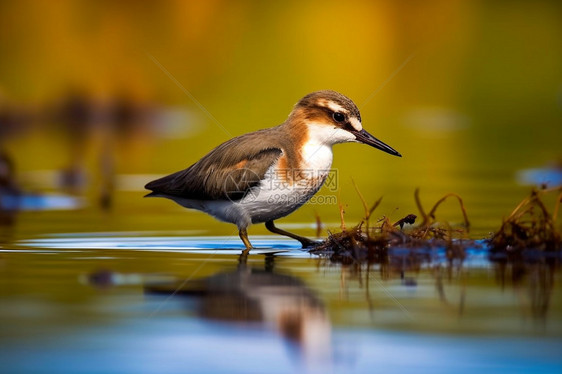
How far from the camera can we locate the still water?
7066mm

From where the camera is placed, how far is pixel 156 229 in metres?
13.6

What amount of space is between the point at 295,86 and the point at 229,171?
73.0 feet

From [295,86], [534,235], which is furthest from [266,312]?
[295,86]

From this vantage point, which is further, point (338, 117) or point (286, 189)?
point (338, 117)

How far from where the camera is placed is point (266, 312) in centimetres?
841

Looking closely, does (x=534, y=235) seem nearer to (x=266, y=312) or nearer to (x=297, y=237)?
(x=297, y=237)

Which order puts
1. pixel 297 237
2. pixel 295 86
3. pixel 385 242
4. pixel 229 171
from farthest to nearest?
pixel 295 86 → pixel 297 237 → pixel 229 171 → pixel 385 242

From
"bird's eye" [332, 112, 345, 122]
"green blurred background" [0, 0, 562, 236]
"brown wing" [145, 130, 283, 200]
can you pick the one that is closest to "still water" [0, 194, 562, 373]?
"brown wing" [145, 130, 283, 200]

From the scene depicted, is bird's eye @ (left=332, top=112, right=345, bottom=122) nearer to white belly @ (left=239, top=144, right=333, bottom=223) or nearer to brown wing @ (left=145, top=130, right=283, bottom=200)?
white belly @ (left=239, top=144, right=333, bottom=223)

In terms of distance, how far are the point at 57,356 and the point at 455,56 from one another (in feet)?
129

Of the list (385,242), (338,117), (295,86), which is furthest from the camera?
(295,86)

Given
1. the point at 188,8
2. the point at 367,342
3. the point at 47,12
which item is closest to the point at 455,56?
the point at 188,8

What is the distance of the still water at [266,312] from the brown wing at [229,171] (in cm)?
65

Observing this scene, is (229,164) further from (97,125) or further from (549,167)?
(97,125)
